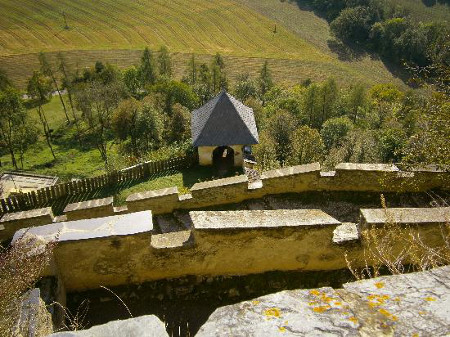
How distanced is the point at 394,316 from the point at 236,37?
86.7 metres

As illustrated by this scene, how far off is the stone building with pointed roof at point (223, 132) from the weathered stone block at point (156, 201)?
6305 mm

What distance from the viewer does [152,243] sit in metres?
6.56

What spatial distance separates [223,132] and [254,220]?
11258 millimetres

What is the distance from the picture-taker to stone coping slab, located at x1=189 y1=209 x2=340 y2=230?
639 centimetres

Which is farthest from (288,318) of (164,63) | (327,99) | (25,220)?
(164,63)

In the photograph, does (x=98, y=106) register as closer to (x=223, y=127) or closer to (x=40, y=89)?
(x=40, y=89)

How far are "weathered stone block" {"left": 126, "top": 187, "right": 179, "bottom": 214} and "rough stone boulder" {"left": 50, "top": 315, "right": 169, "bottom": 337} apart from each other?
8438 mm

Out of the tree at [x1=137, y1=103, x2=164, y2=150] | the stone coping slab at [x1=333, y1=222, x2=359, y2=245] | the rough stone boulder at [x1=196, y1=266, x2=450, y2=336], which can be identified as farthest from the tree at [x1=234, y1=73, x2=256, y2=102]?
the rough stone boulder at [x1=196, y1=266, x2=450, y2=336]

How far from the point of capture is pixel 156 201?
1097cm

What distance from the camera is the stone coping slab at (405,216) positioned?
21.4 feet

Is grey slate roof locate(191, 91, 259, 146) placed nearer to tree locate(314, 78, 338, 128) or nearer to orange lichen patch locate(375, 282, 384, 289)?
orange lichen patch locate(375, 282, 384, 289)

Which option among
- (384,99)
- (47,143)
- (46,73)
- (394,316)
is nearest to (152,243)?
(394,316)

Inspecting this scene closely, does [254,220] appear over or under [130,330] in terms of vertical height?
under

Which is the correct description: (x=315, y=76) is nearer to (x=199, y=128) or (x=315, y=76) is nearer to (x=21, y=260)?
(x=199, y=128)
